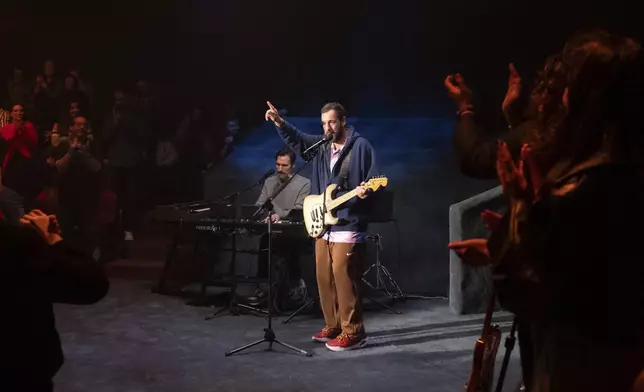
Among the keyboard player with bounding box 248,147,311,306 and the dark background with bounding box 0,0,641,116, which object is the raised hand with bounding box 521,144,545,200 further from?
the dark background with bounding box 0,0,641,116

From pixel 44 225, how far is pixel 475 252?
1189 mm

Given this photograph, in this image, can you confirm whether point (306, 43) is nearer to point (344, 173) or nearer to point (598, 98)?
point (344, 173)

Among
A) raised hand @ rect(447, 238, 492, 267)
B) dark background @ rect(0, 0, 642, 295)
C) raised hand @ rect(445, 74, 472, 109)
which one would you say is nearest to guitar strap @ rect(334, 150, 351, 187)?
dark background @ rect(0, 0, 642, 295)

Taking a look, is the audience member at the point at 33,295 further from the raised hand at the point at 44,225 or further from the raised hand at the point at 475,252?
the raised hand at the point at 475,252

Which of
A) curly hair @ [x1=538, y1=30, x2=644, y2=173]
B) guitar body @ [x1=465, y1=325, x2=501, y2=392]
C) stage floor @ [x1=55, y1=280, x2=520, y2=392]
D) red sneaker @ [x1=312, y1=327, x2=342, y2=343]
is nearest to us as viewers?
curly hair @ [x1=538, y1=30, x2=644, y2=173]

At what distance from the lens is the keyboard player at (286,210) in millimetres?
7160

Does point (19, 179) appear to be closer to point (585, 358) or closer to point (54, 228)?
point (54, 228)

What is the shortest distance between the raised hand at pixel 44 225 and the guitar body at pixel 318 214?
135 inches

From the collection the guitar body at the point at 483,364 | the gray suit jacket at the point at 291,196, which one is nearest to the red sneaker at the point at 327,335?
the gray suit jacket at the point at 291,196

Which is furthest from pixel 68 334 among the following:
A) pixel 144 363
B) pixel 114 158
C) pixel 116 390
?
pixel 114 158

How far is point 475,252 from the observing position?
1.96m

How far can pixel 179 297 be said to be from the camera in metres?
7.65

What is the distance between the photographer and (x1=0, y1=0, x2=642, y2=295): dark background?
8.34 metres

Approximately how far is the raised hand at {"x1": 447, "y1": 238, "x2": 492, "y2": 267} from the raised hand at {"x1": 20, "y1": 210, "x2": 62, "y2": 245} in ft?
3.65
